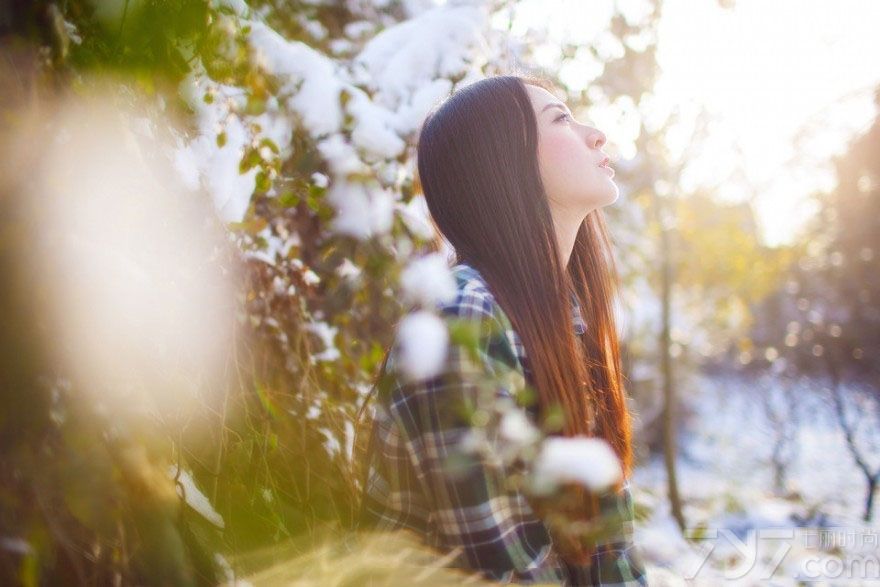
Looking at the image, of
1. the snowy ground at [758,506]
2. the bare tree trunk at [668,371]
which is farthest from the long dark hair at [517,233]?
the bare tree trunk at [668,371]

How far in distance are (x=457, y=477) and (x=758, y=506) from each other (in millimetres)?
6930

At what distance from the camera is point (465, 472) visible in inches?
38.9

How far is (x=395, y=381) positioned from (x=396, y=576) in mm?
334

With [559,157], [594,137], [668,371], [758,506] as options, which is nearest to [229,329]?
[559,157]

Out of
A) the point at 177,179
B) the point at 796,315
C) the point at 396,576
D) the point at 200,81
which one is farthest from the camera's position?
the point at 796,315

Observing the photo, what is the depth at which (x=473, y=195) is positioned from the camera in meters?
1.43

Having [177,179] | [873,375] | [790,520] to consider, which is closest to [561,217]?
[177,179]

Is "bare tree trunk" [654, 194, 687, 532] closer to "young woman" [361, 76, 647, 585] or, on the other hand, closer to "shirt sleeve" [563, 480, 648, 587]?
"young woman" [361, 76, 647, 585]

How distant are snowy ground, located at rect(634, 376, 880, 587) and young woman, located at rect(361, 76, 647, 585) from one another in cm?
232

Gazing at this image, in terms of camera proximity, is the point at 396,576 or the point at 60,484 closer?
the point at 60,484

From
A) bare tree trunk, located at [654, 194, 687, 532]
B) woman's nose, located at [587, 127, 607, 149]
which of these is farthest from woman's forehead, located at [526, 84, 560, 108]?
bare tree trunk, located at [654, 194, 687, 532]

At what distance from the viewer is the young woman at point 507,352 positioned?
3.35 feet

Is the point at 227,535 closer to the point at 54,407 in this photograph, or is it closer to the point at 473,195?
the point at 54,407

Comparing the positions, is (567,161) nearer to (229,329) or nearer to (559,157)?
(559,157)
